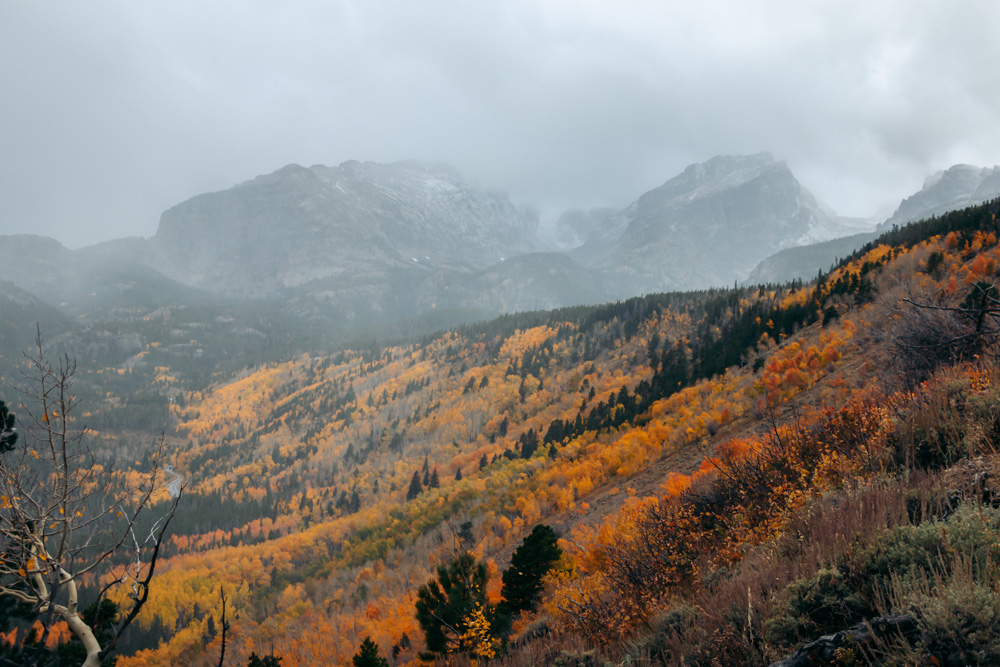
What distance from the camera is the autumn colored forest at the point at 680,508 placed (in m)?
4.38

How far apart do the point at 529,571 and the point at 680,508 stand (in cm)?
980

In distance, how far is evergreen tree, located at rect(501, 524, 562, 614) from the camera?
1805 cm

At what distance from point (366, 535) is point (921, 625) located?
83.7m

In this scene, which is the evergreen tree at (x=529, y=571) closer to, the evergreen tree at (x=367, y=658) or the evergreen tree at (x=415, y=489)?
the evergreen tree at (x=367, y=658)

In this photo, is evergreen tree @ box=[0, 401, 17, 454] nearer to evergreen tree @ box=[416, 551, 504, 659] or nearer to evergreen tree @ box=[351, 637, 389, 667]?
evergreen tree @ box=[416, 551, 504, 659]

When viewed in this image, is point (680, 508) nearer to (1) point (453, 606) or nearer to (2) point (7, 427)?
(1) point (453, 606)

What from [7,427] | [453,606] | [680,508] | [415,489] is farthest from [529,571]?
[415,489]

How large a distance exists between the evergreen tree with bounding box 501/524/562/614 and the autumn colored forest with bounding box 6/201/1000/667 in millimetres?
129

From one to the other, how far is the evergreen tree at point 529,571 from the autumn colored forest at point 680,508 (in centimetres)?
13

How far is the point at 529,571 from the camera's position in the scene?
60.4 ft

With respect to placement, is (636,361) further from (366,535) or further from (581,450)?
(366,535)

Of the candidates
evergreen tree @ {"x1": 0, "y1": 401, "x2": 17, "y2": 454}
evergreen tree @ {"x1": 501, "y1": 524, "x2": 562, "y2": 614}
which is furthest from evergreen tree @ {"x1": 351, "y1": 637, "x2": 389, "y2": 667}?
evergreen tree @ {"x1": 0, "y1": 401, "x2": 17, "y2": 454}

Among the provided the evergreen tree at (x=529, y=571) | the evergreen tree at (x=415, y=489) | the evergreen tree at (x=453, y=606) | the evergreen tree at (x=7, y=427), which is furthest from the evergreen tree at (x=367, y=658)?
the evergreen tree at (x=415, y=489)

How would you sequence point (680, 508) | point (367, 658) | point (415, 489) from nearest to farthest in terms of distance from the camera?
point (680, 508) → point (367, 658) → point (415, 489)
